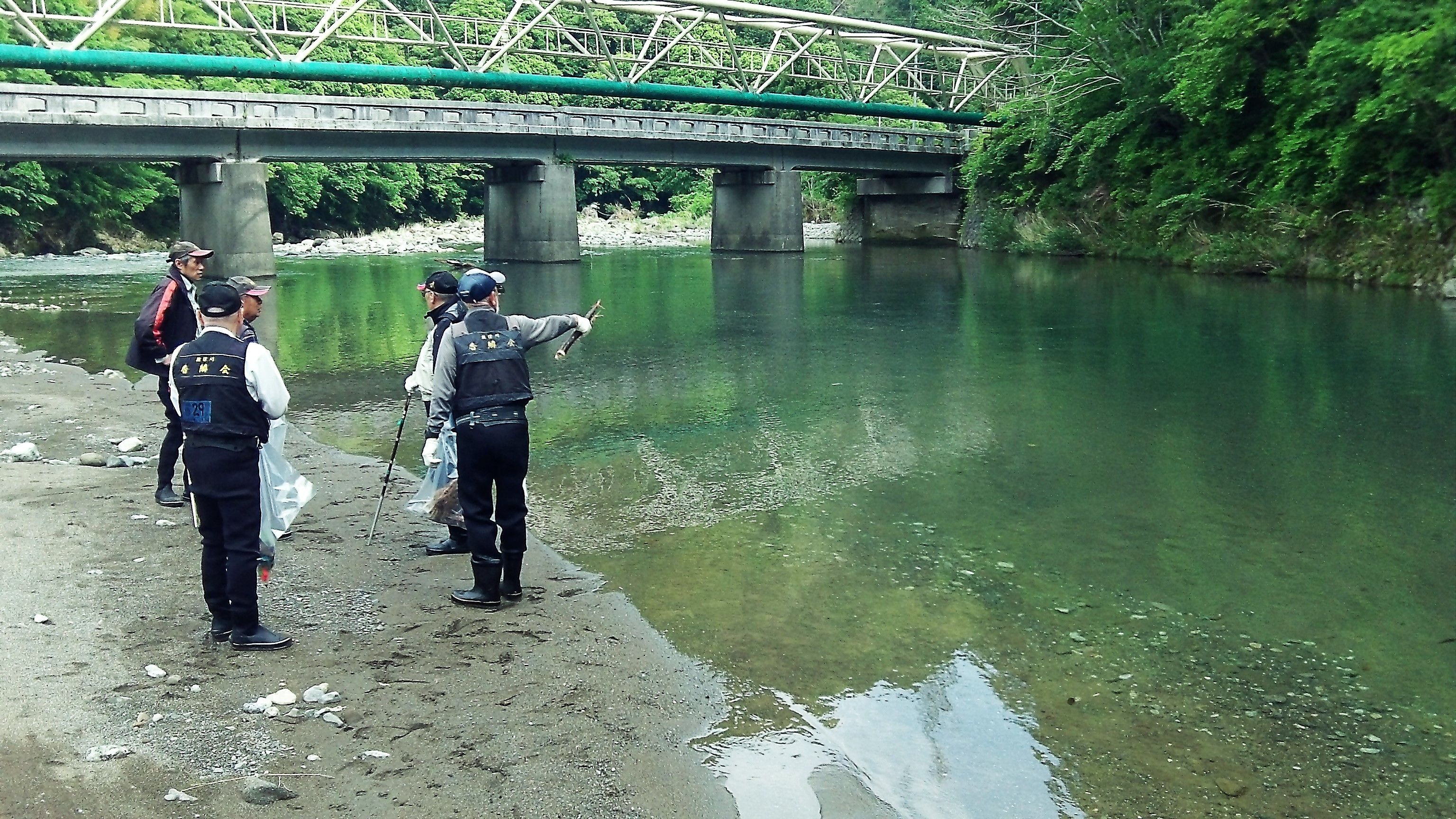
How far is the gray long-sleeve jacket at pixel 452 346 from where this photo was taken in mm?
7242

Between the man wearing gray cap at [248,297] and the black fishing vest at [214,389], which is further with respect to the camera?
the man wearing gray cap at [248,297]

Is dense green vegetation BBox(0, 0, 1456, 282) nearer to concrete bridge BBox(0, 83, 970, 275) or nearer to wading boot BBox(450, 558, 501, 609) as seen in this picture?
concrete bridge BBox(0, 83, 970, 275)

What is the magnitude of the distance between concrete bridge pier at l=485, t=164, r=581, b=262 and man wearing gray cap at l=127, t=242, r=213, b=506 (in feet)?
135

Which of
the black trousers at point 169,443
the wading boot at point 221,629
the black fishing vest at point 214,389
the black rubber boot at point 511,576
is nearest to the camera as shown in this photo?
the black fishing vest at point 214,389

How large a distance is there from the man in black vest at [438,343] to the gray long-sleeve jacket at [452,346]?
319 mm

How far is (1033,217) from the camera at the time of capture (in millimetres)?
49531

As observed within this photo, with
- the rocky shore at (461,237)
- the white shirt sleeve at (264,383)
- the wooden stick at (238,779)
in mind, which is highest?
the rocky shore at (461,237)

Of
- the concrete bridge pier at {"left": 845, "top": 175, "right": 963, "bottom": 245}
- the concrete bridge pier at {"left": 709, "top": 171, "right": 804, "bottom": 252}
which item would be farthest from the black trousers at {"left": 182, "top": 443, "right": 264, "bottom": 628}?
the concrete bridge pier at {"left": 845, "top": 175, "right": 963, "bottom": 245}

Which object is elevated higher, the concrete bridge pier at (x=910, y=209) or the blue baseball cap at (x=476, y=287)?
the concrete bridge pier at (x=910, y=209)

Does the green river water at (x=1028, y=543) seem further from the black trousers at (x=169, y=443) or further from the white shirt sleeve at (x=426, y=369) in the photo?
the black trousers at (x=169, y=443)

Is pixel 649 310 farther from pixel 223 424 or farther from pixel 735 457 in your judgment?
pixel 223 424

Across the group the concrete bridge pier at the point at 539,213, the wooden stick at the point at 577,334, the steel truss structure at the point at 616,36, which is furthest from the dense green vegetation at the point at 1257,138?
the wooden stick at the point at 577,334

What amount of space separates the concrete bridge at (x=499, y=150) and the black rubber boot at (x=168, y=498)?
30.5 metres

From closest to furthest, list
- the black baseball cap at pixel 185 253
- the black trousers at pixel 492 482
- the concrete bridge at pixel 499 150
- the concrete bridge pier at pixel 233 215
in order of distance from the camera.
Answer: the black trousers at pixel 492 482
the black baseball cap at pixel 185 253
the concrete bridge at pixel 499 150
the concrete bridge pier at pixel 233 215
